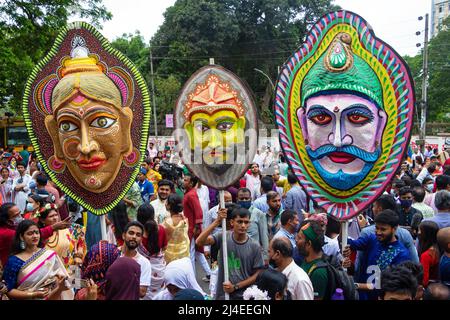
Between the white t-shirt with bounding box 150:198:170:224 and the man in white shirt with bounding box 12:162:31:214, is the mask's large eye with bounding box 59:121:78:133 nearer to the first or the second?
the white t-shirt with bounding box 150:198:170:224

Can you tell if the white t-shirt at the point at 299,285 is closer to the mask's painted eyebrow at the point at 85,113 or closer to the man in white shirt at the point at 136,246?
the man in white shirt at the point at 136,246

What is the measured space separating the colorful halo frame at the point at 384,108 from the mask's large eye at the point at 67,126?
79.3 inches

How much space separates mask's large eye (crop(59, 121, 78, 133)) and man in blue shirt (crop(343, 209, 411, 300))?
2.85 m

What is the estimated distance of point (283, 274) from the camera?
11.2 feet

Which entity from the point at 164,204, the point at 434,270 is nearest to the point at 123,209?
the point at 164,204

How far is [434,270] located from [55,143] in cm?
381

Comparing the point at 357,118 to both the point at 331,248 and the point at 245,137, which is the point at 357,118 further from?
the point at 331,248

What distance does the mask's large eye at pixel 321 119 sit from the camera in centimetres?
435

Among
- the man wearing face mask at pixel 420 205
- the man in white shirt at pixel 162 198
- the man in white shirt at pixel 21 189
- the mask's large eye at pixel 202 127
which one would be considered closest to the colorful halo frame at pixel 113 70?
the mask's large eye at pixel 202 127

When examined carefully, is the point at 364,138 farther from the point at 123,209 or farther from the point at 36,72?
the point at 36,72

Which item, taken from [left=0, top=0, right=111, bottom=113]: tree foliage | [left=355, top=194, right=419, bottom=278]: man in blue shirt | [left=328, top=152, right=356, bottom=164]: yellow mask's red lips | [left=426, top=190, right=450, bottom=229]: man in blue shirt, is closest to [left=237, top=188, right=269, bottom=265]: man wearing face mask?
[left=355, top=194, right=419, bottom=278]: man in blue shirt

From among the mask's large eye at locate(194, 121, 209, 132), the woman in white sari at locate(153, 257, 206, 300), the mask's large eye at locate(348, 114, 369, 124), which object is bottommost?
the woman in white sari at locate(153, 257, 206, 300)

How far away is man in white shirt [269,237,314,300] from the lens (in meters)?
3.42

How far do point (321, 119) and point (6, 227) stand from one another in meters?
3.25
